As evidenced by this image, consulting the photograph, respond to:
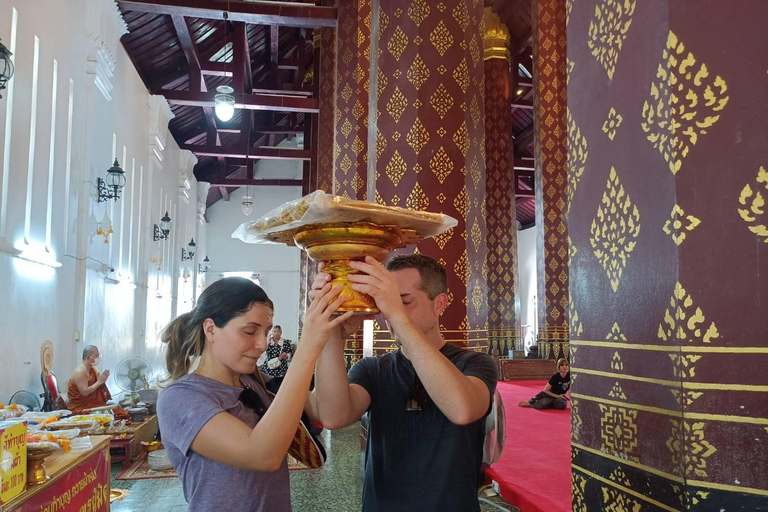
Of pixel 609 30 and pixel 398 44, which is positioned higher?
pixel 398 44

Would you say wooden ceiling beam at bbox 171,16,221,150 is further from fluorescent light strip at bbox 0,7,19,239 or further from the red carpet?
the red carpet

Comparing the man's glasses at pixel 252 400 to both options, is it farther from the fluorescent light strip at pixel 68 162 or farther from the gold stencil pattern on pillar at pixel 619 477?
the fluorescent light strip at pixel 68 162

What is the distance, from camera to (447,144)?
4699 mm

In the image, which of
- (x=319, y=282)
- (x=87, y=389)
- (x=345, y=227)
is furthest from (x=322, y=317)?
(x=87, y=389)

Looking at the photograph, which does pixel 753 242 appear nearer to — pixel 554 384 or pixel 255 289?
pixel 255 289

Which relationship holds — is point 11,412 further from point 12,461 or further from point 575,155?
point 575,155

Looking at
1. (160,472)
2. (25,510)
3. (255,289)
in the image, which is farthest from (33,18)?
(255,289)

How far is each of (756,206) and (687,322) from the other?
0.34m

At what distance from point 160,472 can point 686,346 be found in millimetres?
5651

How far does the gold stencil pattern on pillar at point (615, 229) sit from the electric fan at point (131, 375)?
7.43 meters

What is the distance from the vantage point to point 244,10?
1011 cm

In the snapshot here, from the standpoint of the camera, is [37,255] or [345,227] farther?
[37,255]

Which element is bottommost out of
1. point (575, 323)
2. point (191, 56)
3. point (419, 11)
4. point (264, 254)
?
point (575, 323)

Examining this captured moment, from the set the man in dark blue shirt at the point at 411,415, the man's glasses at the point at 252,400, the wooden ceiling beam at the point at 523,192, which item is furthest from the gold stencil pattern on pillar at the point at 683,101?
the wooden ceiling beam at the point at 523,192
